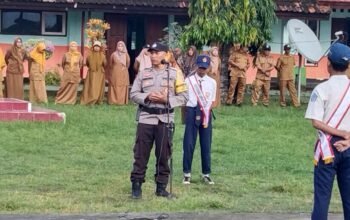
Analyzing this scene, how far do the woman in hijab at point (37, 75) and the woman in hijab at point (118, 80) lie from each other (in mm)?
1849

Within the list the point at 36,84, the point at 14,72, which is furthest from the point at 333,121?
the point at 14,72

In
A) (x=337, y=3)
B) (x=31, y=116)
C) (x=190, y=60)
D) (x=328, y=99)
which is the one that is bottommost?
(x=31, y=116)

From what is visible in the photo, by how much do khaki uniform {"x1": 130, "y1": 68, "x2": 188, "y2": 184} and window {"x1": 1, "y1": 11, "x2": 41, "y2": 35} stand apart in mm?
20367

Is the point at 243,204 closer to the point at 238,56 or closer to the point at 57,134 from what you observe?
the point at 57,134

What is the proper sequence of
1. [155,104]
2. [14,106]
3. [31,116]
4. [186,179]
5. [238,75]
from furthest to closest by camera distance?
[238,75]
[14,106]
[31,116]
[186,179]
[155,104]

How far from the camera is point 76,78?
24.5m

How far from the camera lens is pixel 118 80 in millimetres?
24812

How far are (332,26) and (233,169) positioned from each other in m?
20.2

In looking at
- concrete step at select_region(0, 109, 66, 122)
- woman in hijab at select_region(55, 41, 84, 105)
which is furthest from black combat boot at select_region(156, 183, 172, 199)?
woman in hijab at select_region(55, 41, 84, 105)

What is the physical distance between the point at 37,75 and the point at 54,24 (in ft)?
24.9

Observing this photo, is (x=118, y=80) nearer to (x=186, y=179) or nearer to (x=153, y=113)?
(x=186, y=179)

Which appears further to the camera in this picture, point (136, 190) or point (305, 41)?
point (305, 41)

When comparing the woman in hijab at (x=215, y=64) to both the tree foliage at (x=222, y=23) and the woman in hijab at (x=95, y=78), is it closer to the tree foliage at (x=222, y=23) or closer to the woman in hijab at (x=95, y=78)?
the tree foliage at (x=222, y=23)

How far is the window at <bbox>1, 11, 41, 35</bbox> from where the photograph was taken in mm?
30844
